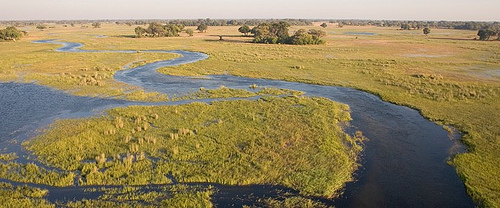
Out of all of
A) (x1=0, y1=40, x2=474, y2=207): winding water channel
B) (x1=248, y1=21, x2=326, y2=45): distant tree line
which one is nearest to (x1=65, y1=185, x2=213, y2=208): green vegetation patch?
(x1=0, y1=40, x2=474, y2=207): winding water channel

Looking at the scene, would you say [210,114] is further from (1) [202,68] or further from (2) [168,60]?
(2) [168,60]

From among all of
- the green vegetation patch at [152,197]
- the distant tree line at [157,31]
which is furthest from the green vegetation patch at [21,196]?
the distant tree line at [157,31]

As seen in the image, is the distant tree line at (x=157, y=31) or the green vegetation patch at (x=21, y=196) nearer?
the green vegetation patch at (x=21, y=196)

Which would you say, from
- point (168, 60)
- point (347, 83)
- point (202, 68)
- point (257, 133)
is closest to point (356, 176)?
point (257, 133)

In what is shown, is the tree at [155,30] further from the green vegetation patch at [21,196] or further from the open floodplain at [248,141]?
the green vegetation patch at [21,196]

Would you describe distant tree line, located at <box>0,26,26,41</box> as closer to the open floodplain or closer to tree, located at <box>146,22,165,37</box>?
tree, located at <box>146,22,165,37</box>
